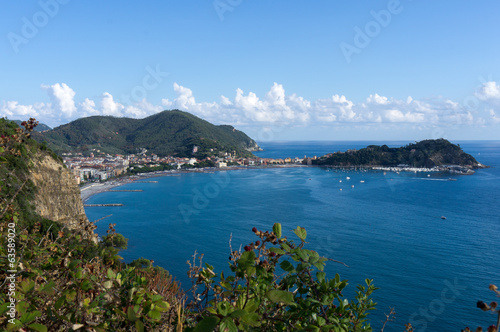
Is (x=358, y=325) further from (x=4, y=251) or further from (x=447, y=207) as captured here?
(x=447, y=207)

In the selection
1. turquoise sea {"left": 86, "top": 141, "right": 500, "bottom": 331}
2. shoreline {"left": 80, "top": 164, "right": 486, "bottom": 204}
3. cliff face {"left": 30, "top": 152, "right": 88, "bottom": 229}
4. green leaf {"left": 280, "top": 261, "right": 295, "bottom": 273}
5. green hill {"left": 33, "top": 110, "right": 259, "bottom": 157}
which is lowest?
turquoise sea {"left": 86, "top": 141, "right": 500, "bottom": 331}

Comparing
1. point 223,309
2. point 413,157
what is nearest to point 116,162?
point 413,157

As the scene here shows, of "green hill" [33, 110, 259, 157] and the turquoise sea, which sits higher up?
"green hill" [33, 110, 259, 157]

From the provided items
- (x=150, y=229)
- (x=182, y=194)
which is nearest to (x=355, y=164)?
(x=182, y=194)

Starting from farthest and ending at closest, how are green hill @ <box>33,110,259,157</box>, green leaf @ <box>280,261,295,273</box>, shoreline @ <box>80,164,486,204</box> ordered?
green hill @ <box>33,110,259,157</box> < shoreline @ <box>80,164,486,204</box> < green leaf @ <box>280,261,295,273</box>

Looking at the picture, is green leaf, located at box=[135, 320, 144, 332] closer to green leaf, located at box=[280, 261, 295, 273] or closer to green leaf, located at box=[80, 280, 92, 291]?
green leaf, located at box=[80, 280, 92, 291]

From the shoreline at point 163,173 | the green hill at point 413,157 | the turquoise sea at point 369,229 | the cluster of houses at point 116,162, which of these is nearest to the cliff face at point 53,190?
the turquoise sea at point 369,229

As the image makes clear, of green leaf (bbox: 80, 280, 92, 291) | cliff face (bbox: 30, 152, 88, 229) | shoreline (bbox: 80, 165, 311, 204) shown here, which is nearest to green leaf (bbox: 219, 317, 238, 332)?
green leaf (bbox: 80, 280, 92, 291)
